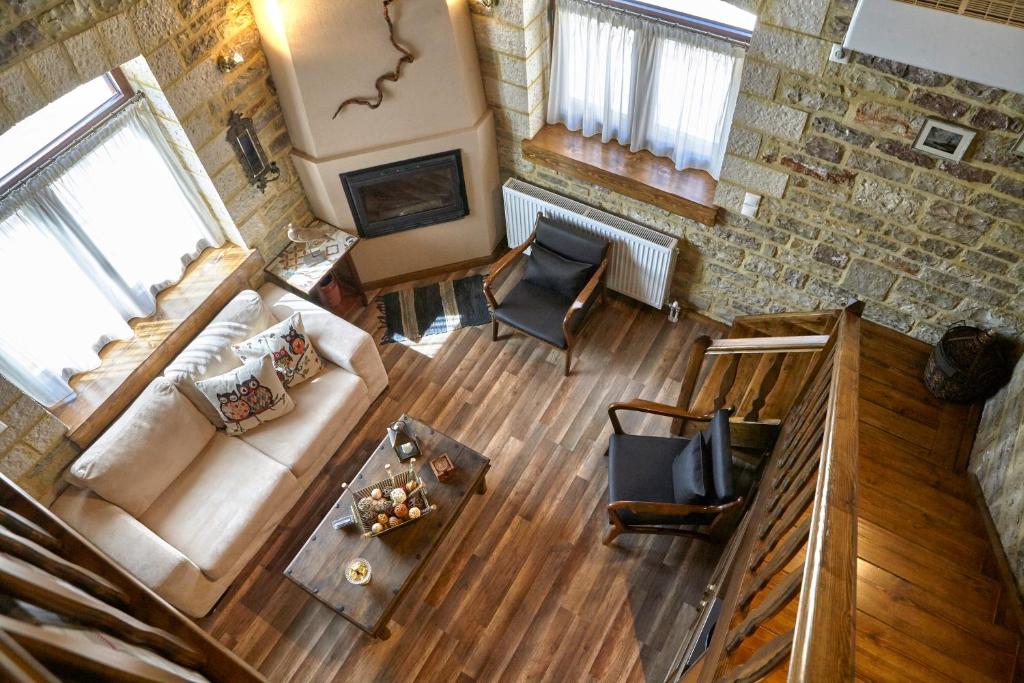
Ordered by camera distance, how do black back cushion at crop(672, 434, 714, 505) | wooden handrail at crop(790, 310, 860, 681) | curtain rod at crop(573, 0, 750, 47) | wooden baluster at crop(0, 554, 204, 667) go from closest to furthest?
wooden baluster at crop(0, 554, 204, 667) < wooden handrail at crop(790, 310, 860, 681) < black back cushion at crop(672, 434, 714, 505) < curtain rod at crop(573, 0, 750, 47)

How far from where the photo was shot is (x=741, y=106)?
137 inches

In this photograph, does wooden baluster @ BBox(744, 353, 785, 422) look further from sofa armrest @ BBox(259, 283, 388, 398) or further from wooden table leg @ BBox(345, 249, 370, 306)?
wooden table leg @ BBox(345, 249, 370, 306)

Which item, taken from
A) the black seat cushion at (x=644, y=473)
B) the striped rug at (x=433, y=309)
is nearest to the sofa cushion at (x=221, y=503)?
the striped rug at (x=433, y=309)

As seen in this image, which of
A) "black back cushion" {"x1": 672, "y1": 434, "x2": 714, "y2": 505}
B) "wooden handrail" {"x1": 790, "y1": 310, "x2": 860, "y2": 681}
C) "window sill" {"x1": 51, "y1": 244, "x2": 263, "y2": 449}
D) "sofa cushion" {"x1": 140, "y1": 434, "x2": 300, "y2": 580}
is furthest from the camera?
"window sill" {"x1": 51, "y1": 244, "x2": 263, "y2": 449}

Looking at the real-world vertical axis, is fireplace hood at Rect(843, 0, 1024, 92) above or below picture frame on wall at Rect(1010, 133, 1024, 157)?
below

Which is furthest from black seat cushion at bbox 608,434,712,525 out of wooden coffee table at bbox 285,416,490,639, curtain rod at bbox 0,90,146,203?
curtain rod at bbox 0,90,146,203

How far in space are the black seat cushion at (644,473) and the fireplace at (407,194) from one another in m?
2.07

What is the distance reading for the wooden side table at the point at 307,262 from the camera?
4516 millimetres

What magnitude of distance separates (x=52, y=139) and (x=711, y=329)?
404 cm

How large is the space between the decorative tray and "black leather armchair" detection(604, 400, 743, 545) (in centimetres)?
104

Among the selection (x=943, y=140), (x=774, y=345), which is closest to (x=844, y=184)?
(x=943, y=140)

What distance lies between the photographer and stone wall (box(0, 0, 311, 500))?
2898 millimetres

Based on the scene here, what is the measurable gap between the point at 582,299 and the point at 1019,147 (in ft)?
7.53

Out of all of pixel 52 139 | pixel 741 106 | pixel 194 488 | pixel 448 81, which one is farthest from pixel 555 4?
pixel 194 488
